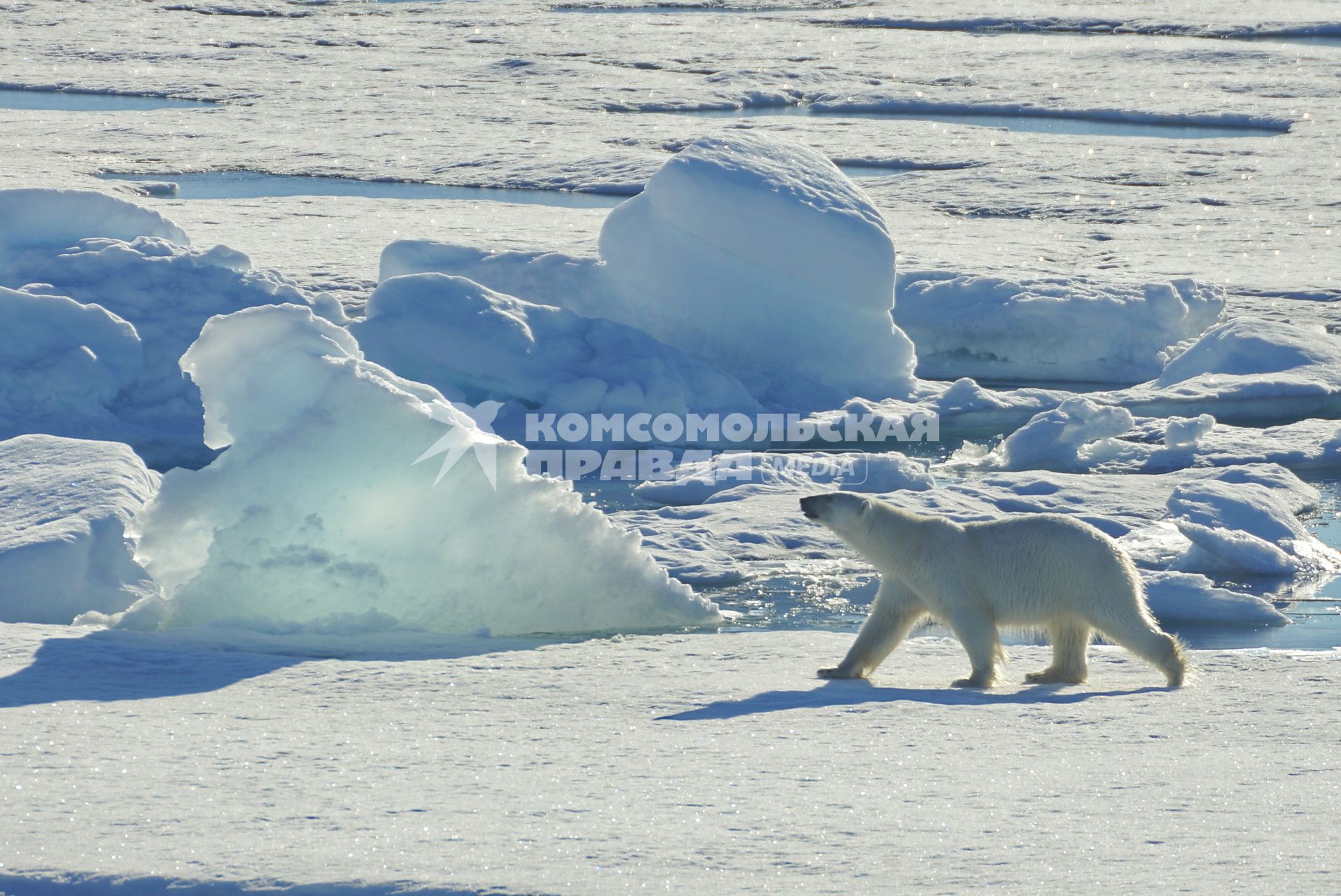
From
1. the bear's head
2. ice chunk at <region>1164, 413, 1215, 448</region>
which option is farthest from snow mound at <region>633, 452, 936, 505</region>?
the bear's head

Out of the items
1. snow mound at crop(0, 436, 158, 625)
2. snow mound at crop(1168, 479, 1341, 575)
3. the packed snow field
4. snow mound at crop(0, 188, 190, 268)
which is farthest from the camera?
snow mound at crop(0, 188, 190, 268)

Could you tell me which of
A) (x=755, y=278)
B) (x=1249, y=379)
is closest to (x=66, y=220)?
(x=755, y=278)

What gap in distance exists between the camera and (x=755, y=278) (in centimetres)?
870

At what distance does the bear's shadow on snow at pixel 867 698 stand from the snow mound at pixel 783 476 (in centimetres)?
287

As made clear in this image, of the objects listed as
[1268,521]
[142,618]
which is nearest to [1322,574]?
[1268,521]

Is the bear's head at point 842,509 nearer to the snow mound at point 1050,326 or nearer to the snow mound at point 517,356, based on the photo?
the snow mound at point 517,356

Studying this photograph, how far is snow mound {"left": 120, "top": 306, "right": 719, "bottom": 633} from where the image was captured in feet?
15.0

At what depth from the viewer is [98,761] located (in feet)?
9.97

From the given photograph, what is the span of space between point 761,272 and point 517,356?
1591mm

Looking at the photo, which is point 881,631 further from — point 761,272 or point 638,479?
point 761,272

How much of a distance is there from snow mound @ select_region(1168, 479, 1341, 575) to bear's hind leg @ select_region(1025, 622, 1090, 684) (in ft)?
6.44

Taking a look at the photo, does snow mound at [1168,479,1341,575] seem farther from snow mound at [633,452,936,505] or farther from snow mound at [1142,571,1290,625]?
snow mound at [633,452,936,505]

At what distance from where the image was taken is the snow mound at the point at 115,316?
748 cm

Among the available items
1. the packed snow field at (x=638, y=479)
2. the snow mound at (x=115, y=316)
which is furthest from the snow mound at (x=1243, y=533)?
the snow mound at (x=115, y=316)
